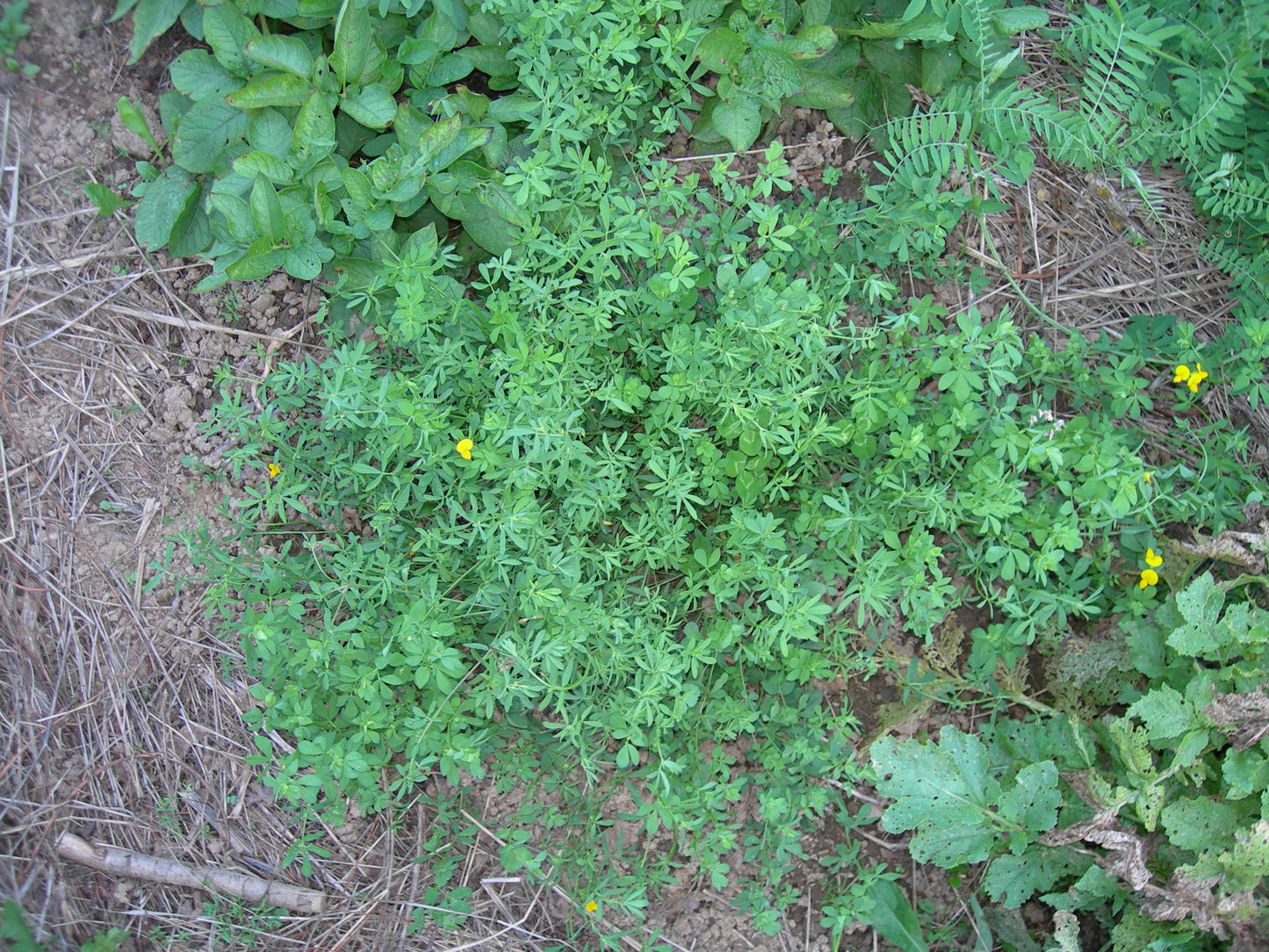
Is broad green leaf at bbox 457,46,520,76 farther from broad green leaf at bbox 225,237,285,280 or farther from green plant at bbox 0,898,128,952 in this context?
green plant at bbox 0,898,128,952

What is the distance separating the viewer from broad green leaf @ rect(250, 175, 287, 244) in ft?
9.61

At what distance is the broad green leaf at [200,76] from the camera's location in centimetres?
310

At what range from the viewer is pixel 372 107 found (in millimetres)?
3080

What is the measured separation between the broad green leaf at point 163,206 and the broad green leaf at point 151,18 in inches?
17.6

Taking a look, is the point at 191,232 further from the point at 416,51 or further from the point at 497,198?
the point at 497,198

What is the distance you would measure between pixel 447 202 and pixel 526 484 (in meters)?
1.16

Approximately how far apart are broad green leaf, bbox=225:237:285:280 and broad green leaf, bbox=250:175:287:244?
1.3 inches

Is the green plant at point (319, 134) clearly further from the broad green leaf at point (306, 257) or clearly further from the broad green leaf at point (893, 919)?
the broad green leaf at point (893, 919)

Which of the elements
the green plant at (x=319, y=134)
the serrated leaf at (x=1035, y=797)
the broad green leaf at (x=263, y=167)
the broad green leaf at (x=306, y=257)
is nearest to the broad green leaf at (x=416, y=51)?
the green plant at (x=319, y=134)

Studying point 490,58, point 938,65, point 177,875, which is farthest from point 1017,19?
point 177,875

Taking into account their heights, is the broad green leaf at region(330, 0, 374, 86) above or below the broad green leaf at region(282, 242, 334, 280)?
above

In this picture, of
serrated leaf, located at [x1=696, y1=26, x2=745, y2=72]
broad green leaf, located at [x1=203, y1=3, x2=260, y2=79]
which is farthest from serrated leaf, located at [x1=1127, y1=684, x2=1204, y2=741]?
broad green leaf, located at [x1=203, y1=3, x2=260, y2=79]

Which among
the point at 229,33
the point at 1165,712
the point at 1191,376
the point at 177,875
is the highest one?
the point at 229,33

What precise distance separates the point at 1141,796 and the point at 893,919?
0.96 metres
